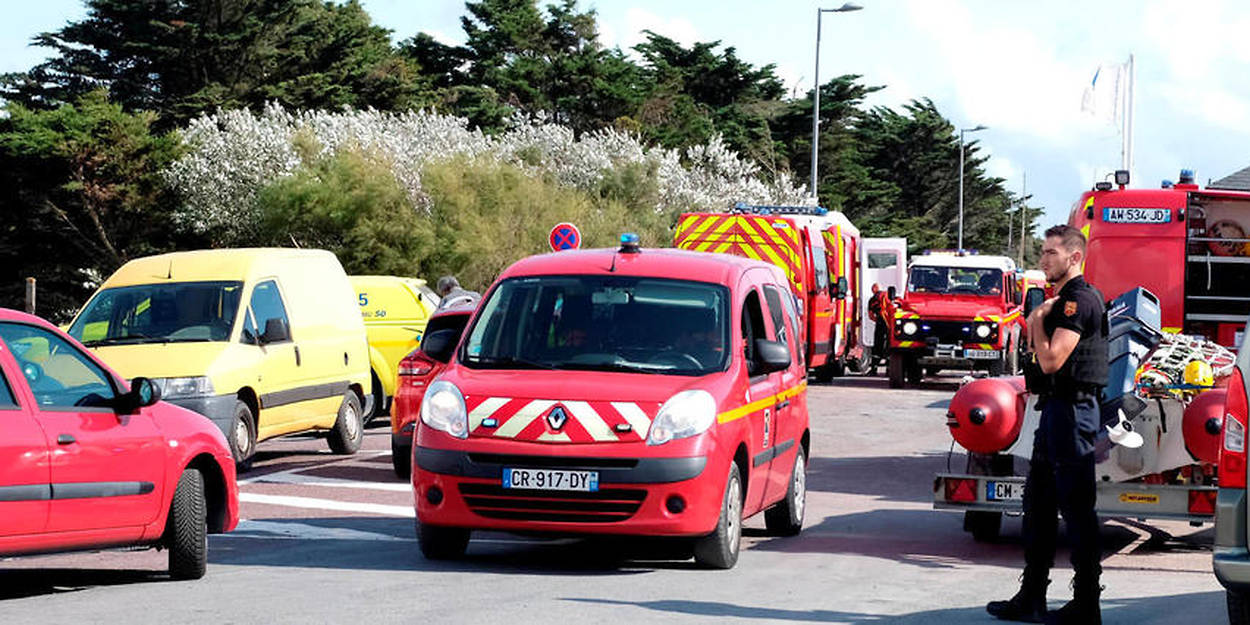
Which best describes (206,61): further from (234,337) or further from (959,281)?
(234,337)

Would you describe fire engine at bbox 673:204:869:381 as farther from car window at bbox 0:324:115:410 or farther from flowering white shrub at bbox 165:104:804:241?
car window at bbox 0:324:115:410

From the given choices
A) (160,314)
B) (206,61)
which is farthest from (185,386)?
(206,61)

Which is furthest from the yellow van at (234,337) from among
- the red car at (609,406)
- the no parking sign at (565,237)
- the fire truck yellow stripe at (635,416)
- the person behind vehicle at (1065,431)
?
the no parking sign at (565,237)

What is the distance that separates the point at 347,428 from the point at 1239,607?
12000 millimetres

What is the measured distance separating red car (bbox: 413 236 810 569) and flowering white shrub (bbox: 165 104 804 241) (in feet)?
119

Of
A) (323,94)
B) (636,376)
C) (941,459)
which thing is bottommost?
(941,459)

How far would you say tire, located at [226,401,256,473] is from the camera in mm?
15828

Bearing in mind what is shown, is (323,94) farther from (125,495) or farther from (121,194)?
(125,495)

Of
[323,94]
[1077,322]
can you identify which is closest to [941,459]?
[1077,322]

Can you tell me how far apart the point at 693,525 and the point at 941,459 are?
9429 millimetres

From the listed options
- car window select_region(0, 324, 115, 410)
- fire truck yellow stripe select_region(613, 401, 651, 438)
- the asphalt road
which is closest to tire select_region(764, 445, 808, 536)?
the asphalt road

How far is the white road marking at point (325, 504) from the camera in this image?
13.7 meters

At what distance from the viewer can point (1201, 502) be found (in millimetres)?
11070

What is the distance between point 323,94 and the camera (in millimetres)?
63094
